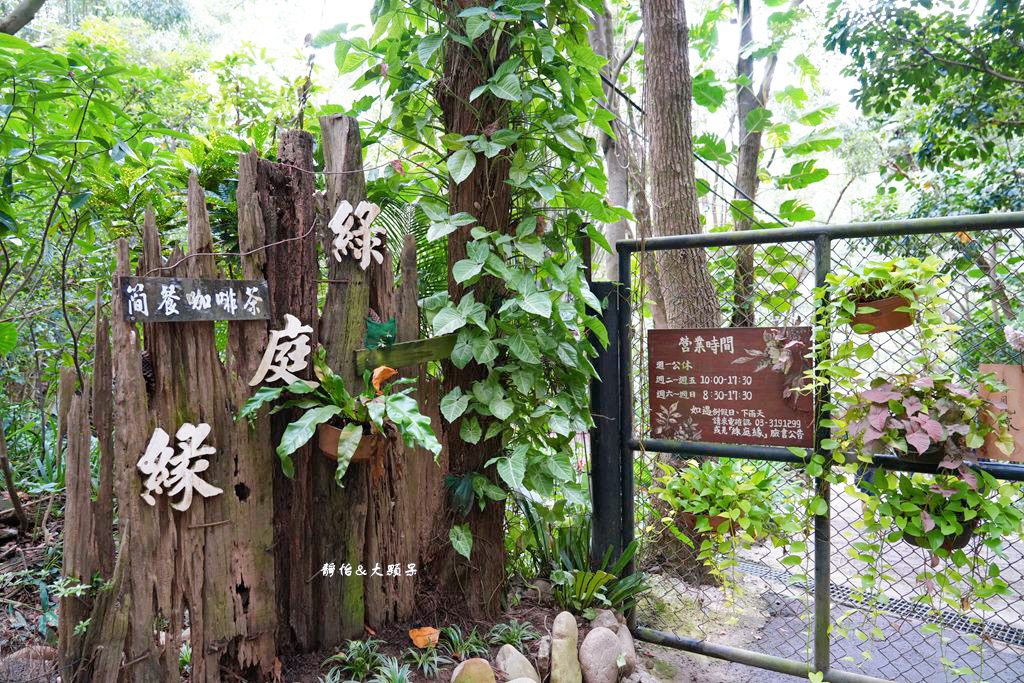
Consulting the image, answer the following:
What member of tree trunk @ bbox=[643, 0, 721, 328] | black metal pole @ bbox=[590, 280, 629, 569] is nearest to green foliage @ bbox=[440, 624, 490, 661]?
black metal pole @ bbox=[590, 280, 629, 569]

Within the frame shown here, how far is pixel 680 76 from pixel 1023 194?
289 centimetres

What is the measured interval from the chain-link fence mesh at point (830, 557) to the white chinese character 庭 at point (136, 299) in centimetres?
168

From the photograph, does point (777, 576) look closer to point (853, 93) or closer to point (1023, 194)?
point (1023, 194)

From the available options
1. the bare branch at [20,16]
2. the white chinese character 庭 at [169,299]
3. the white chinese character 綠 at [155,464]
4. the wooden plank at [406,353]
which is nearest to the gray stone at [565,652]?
the wooden plank at [406,353]

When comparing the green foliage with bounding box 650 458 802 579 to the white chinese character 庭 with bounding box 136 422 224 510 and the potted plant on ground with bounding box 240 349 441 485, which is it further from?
the white chinese character 庭 with bounding box 136 422 224 510

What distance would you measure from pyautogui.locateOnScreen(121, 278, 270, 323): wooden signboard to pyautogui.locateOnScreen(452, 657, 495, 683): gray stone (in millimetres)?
1229

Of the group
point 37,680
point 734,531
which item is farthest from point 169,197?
point 734,531

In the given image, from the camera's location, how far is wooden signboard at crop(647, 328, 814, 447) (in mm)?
2340

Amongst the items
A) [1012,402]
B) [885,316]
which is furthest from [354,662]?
[1012,402]

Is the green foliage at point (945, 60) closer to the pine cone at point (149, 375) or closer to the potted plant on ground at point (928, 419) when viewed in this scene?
the potted plant on ground at point (928, 419)

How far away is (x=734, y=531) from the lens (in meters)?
2.50

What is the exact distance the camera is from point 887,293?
2125 millimetres

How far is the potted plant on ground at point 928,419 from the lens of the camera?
6.64 ft

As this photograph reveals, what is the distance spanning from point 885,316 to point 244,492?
2.06m
